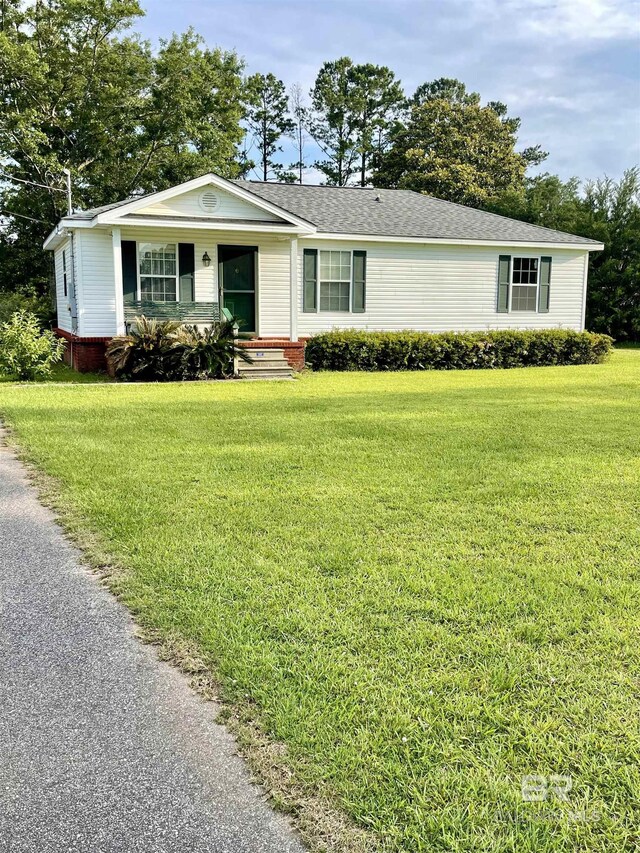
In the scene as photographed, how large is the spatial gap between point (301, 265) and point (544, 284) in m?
7.00

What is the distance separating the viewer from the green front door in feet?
48.4

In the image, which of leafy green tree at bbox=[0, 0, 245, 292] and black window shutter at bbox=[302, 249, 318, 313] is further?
leafy green tree at bbox=[0, 0, 245, 292]

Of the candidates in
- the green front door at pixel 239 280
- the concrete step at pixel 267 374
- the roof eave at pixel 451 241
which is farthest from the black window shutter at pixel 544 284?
the concrete step at pixel 267 374

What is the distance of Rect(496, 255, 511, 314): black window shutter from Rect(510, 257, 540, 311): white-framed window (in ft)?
0.51

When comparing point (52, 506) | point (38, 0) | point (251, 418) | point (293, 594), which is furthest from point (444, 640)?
point (38, 0)

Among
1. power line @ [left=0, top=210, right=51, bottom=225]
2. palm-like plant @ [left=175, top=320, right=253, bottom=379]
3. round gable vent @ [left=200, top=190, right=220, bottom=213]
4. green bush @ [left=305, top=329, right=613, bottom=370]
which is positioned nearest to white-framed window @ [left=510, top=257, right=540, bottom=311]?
green bush @ [left=305, top=329, right=613, bottom=370]

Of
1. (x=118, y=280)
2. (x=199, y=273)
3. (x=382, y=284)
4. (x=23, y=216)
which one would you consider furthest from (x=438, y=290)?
(x=23, y=216)

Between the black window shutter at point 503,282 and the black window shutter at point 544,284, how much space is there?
101cm

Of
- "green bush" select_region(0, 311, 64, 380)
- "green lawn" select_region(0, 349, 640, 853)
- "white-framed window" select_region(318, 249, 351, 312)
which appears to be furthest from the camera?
"white-framed window" select_region(318, 249, 351, 312)

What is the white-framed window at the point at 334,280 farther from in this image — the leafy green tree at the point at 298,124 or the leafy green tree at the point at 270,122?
the leafy green tree at the point at 298,124

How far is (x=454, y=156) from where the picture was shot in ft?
122

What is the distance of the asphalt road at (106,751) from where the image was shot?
185cm

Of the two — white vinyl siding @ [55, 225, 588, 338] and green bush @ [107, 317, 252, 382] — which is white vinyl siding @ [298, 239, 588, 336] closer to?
white vinyl siding @ [55, 225, 588, 338]

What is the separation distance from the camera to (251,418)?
8.20 m
